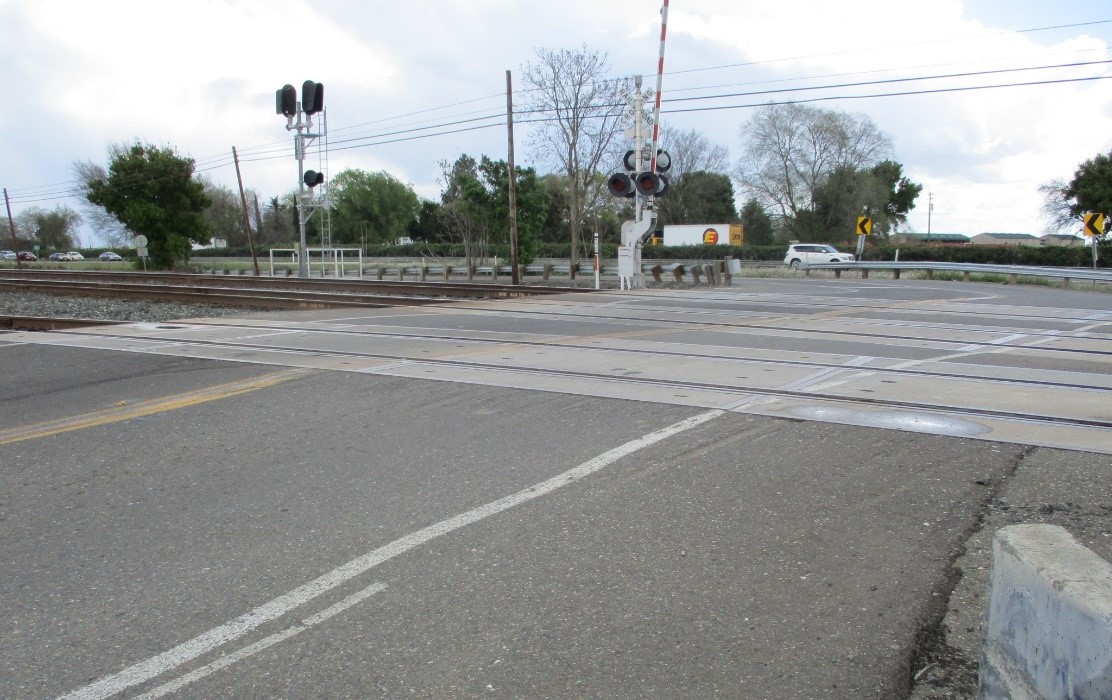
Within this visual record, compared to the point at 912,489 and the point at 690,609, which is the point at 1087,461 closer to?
the point at 912,489

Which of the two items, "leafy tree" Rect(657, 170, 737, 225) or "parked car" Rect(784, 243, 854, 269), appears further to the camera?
"leafy tree" Rect(657, 170, 737, 225)

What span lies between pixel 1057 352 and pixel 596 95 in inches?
1179

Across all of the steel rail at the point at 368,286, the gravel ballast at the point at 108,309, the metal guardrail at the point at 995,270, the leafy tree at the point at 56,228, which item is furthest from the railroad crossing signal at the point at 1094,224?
the leafy tree at the point at 56,228

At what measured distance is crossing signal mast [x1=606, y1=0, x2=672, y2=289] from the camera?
23016mm

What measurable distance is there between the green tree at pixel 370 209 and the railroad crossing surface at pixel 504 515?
83973 mm

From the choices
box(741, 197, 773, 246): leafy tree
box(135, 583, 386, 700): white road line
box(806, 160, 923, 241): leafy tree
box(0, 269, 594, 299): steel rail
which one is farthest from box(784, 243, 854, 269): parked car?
box(135, 583, 386, 700): white road line

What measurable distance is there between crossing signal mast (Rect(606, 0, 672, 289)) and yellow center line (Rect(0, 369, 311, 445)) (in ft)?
51.6

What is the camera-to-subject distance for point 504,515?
15.4 feet

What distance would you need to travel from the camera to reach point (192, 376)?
9.10 m

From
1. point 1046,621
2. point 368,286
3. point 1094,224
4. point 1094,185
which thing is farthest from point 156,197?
point 1094,185

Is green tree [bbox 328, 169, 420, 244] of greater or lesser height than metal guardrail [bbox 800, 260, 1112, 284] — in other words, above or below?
above

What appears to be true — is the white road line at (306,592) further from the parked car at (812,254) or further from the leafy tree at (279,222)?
the leafy tree at (279,222)

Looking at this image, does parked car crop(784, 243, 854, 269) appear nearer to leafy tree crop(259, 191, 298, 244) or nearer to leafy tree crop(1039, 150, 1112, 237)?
leafy tree crop(1039, 150, 1112, 237)

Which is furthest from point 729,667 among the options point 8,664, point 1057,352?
point 1057,352
